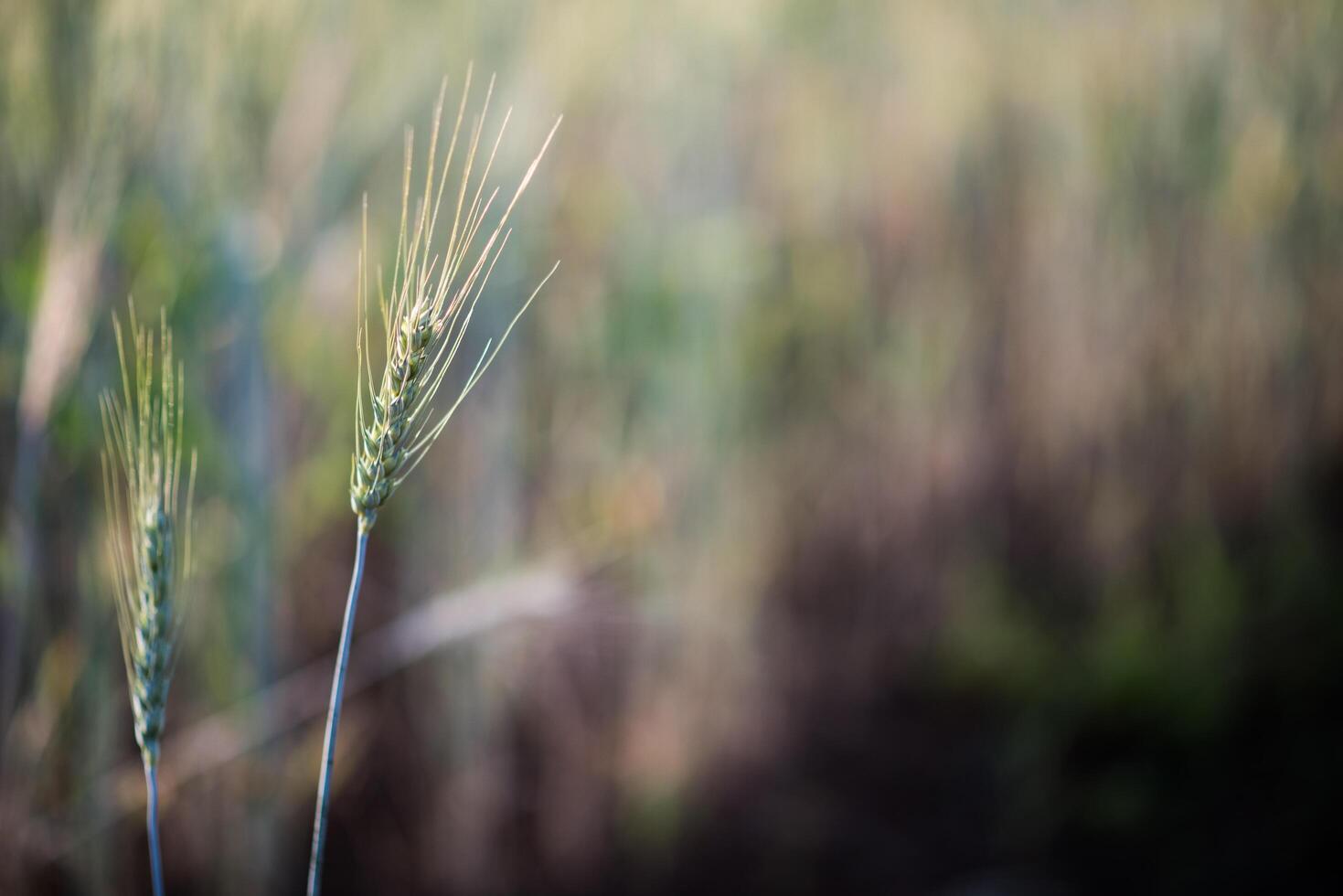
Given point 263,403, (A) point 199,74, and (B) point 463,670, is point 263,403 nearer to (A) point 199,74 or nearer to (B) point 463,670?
(A) point 199,74

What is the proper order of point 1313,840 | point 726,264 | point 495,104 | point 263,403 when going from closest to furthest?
point 263,403 < point 495,104 < point 726,264 < point 1313,840

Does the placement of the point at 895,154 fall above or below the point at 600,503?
above

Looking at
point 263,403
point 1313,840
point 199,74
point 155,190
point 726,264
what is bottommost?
point 1313,840

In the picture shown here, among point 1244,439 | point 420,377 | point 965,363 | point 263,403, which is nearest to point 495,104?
point 263,403

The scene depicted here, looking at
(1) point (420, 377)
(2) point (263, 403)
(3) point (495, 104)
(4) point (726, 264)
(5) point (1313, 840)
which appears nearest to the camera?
(1) point (420, 377)

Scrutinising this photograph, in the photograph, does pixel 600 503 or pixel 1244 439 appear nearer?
pixel 600 503

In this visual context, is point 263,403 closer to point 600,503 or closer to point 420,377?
point 600,503
